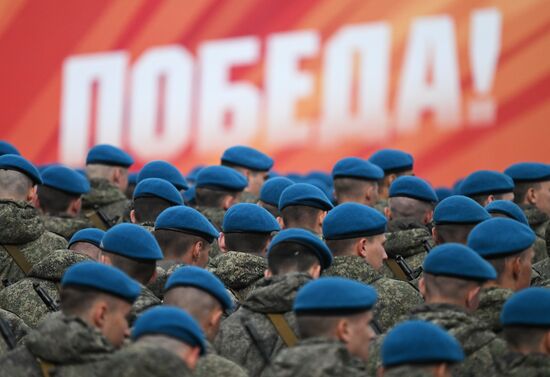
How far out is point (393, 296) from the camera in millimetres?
7398

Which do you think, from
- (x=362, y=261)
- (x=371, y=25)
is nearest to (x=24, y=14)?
(x=371, y=25)

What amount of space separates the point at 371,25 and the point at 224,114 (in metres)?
1.87

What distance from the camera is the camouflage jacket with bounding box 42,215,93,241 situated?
951 cm

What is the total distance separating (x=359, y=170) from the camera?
32.2 ft

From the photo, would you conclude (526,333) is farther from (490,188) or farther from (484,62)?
(484,62)

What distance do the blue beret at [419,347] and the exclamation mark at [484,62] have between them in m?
9.10

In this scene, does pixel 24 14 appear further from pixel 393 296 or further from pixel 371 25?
pixel 393 296

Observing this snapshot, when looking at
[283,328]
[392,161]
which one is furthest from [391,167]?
[283,328]

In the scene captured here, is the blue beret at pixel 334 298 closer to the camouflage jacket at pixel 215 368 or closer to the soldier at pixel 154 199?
the camouflage jacket at pixel 215 368

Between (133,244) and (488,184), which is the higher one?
(488,184)

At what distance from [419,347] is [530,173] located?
4.52 m

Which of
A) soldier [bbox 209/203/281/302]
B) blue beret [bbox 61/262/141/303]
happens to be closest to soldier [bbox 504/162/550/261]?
soldier [bbox 209/203/281/302]

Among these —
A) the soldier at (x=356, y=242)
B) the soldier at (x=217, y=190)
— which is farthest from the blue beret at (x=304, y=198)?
the soldier at (x=217, y=190)

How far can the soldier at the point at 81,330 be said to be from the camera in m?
5.91
